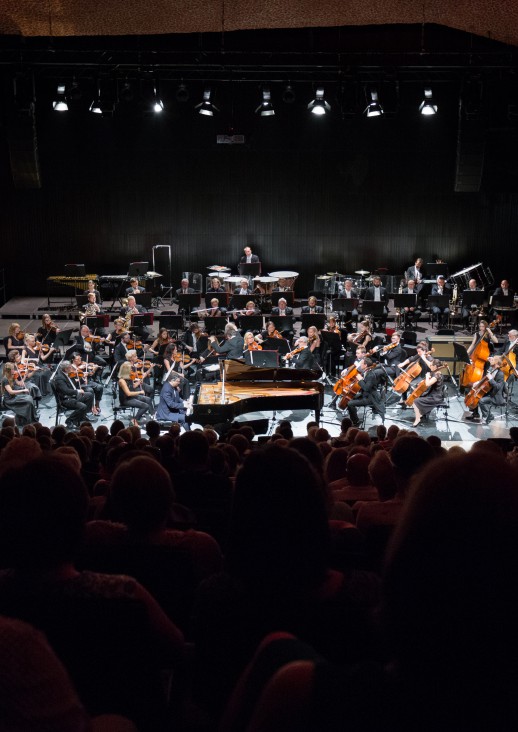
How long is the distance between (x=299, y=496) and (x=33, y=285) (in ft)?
65.6

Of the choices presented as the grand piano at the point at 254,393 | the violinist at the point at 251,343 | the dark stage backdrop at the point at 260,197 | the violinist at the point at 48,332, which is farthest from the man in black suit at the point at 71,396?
the dark stage backdrop at the point at 260,197

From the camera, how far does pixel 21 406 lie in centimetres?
1183

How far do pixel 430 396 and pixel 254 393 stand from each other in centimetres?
298

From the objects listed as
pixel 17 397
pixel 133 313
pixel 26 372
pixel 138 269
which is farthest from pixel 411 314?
pixel 17 397

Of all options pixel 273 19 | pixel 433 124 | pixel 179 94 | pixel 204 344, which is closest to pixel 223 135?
pixel 179 94

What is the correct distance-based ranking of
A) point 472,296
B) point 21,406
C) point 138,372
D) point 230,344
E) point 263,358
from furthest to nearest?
point 472,296 < point 230,344 < point 263,358 < point 138,372 < point 21,406

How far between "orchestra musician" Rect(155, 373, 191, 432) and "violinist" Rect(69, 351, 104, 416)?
4.20 feet

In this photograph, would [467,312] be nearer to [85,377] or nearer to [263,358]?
[263,358]

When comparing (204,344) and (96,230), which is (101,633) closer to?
(204,344)

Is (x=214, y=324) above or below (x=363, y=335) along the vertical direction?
above

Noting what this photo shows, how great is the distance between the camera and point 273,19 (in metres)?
10.8

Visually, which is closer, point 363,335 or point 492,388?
point 492,388

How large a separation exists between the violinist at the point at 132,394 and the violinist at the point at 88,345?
1090mm

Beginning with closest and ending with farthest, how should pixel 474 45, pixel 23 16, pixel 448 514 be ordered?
pixel 448 514 → pixel 23 16 → pixel 474 45
